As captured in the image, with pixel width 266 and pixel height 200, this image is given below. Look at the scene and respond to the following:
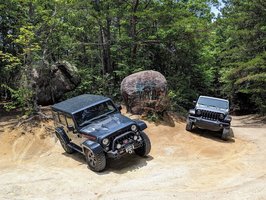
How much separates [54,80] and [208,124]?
908cm

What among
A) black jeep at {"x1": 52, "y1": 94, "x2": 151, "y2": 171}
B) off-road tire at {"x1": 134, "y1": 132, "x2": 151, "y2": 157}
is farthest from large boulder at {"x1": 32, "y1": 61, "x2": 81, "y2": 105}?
off-road tire at {"x1": 134, "y1": 132, "x2": 151, "y2": 157}

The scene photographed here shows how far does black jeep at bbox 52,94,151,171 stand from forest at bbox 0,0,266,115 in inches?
185

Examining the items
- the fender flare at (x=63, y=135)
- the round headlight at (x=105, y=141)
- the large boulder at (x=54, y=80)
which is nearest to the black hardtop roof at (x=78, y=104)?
the fender flare at (x=63, y=135)

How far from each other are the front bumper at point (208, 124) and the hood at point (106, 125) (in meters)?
4.37

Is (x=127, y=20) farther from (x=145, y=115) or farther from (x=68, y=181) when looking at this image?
(x=68, y=181)

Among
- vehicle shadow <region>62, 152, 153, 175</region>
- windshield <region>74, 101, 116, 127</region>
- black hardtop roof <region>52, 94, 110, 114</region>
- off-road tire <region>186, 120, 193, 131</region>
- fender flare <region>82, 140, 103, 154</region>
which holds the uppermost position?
black hardtop roof <region>52, 94, 110, 114</region>

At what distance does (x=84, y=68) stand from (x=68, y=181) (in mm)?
11735

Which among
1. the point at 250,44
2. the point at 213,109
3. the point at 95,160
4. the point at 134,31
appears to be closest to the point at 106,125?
the point at 95,160

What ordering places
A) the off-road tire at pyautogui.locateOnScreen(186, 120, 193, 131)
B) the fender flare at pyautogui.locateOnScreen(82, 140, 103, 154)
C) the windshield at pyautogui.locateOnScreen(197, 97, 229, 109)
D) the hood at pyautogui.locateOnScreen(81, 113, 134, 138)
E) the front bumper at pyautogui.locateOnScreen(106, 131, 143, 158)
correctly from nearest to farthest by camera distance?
the fender flare at pyautogui.locateOnScreen(82, 140, 103, 154) → the front bumper at pyautogui.locateOnScreen(106, 131, 143, 158) → the hood at pyautogui.locateOnScreen(81, 113, 134, 138) → the off-road tire at pyautogui.locateOnScreen(186, 120, 193, 131) → the windshield at pyautogui.locateOnScreen(197, 97, 229, 109)

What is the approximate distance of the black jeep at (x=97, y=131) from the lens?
8805mm

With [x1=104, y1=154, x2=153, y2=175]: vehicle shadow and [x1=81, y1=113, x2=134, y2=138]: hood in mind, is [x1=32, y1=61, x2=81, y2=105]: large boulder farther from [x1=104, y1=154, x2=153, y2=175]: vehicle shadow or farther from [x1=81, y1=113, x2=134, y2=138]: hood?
[x1=104, y1=154, x2=153, y2=175]: vehicle shadow

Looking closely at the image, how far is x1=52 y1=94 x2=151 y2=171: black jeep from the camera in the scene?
28.9 feet

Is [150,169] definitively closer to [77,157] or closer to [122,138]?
[122,138]

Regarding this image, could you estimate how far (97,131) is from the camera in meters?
9.08
